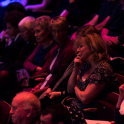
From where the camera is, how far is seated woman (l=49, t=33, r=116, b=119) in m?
1.98

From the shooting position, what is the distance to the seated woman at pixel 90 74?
6.49ft

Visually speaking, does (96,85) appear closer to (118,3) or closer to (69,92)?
(69,92)

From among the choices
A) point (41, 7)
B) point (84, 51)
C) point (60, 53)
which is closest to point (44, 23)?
point (60, 53)

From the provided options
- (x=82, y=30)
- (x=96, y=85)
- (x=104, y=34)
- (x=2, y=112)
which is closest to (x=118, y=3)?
(x=104, y=34)

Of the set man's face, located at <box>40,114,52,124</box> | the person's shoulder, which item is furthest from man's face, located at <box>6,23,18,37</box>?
man's face, located at <box>40,114,52,124</box>

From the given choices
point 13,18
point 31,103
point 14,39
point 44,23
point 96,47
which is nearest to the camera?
point 31,103

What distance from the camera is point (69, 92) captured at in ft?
7.60

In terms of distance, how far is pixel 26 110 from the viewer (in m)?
1.69

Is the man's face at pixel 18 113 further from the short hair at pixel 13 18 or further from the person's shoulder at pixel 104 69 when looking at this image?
the short hair at pixel 13 18

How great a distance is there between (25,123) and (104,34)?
1855mm

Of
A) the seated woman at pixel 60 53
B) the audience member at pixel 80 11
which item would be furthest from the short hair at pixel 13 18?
the seated woman at pixel 60 53

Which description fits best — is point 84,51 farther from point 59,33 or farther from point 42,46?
point 42,46

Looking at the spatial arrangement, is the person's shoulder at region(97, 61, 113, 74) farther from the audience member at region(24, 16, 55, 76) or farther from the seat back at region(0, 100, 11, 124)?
the audience member at region(24, 16, 55, 76)

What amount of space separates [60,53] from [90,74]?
2.30 feet
